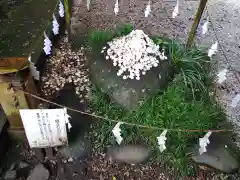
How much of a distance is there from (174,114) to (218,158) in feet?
2.54

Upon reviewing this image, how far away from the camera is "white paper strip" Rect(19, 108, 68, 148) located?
3.07 meters

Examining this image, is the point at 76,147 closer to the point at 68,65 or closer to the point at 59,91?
the point at 59,91

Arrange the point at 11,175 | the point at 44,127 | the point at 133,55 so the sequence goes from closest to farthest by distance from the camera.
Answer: the point at 44,127, the point at 11,175, the point at 133,55

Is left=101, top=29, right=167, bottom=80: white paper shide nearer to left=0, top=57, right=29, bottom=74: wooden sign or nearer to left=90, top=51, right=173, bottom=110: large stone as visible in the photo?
left=90, top=51, right=173, bottom=110: large stone

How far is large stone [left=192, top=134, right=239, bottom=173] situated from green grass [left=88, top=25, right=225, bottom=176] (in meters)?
0.16

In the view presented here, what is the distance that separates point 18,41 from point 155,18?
9.01 feet

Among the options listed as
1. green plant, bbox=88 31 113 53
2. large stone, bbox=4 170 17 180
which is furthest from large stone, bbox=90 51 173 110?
large stone, bbox=4 170 17 180

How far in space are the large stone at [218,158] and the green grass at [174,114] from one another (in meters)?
0.16

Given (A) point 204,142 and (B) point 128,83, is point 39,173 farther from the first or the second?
(A) point 204,142

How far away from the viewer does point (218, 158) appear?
11.5ft

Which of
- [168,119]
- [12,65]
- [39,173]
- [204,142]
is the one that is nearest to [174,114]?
[168,119]

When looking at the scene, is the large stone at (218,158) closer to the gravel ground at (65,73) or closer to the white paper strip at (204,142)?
the white paper strip at (204,142)

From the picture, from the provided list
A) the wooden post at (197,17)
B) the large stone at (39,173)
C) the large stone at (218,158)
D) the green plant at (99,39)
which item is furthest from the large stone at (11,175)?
the wooden post at (197,17)

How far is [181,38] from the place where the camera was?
5.30 metres
